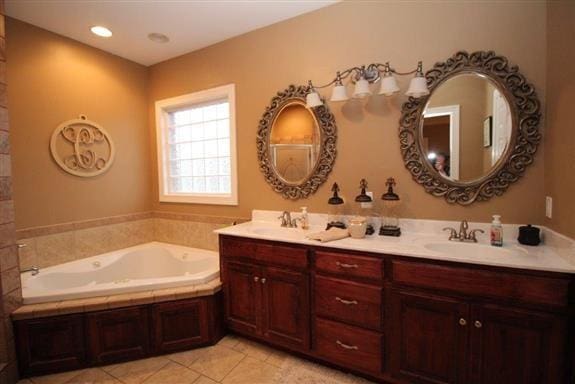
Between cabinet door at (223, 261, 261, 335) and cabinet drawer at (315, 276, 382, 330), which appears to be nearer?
cabinet drawer at (315, 276, 382, 330)

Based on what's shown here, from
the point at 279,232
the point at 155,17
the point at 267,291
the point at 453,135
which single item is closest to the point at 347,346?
the point at 267,291

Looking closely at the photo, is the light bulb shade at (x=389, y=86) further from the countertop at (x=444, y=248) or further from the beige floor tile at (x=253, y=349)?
the beige floor tile at (x=253, y=349)

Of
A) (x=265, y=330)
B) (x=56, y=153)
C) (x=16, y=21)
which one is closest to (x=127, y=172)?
(x=56, y=153)

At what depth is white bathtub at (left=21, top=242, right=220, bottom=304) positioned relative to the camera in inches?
81.3

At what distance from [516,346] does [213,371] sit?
6.05 ft

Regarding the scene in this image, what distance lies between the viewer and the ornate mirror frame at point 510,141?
1683 millimetres

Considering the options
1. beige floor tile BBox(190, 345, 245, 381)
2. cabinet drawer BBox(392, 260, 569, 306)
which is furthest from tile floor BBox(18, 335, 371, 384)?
cabinet drawer BBox(392, 260, 569, 306)

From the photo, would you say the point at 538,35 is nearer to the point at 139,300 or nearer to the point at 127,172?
the point at 139,300

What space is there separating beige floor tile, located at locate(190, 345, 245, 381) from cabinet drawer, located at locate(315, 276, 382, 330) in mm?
780

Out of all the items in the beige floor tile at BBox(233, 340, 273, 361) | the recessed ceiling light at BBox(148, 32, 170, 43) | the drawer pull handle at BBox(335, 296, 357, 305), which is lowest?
the beige floor tile at BBox(233, 340, 273, 361)

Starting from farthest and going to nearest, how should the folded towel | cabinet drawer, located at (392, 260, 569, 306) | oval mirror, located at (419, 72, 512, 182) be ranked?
the folded towel
oval mirror, located at (419, 72, 512, 182)
cabinet drawer, located at (392, 260, 569, 306)

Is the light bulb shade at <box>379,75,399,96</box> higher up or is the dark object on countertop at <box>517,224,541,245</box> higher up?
the light bulb shade at <box>379,75,399,96</box>

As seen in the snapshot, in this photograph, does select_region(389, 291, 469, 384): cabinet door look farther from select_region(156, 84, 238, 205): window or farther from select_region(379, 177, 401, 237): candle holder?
select_region(156, 84, 238, 205): window

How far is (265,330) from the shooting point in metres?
2.10
